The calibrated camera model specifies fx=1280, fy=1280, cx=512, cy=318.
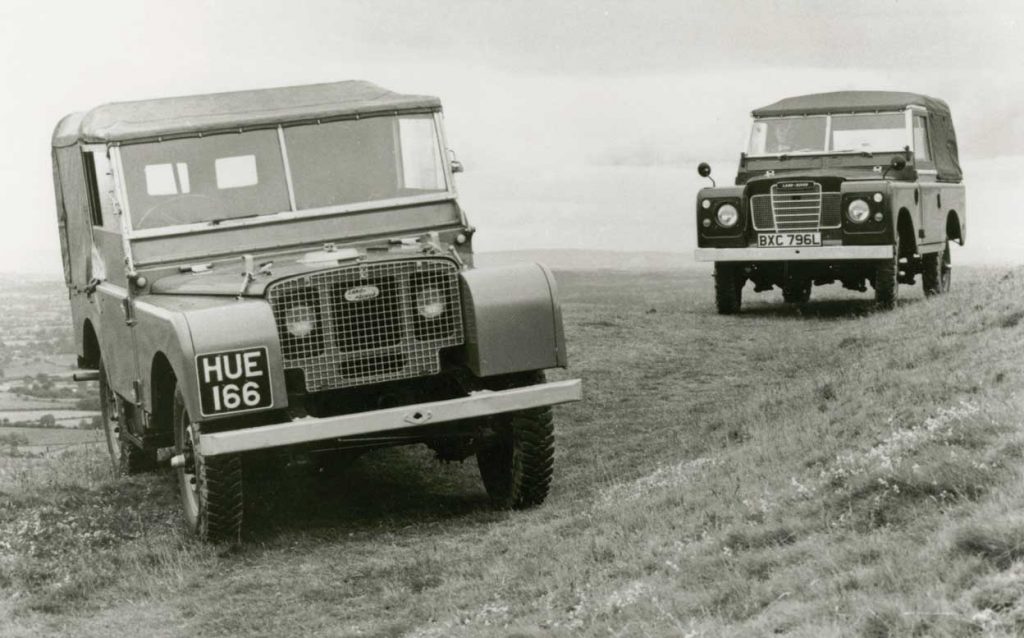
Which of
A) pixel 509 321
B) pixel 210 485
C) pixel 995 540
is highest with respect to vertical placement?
pixel 509 321

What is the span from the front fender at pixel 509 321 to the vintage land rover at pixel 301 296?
0.01 meters

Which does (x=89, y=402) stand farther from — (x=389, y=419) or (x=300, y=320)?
(x=389, y=419)

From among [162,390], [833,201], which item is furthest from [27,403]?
[833,201]

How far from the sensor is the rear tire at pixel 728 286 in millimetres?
15055

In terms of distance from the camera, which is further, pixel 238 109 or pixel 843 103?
pixel 843 103

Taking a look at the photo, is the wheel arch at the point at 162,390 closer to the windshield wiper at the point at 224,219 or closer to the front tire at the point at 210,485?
the front tire at the point at 210,485

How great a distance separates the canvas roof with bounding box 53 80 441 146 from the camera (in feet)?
25.3

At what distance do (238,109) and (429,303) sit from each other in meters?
2.04

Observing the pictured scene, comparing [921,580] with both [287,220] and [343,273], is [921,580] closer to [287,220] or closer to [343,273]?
[343,273]

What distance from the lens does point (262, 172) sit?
777 centimetres

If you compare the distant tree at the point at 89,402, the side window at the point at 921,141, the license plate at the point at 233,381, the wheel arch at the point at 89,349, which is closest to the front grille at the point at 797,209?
the side window at the point at 921,141

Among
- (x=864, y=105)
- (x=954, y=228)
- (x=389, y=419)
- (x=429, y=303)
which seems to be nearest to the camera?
(x=389, y=419)

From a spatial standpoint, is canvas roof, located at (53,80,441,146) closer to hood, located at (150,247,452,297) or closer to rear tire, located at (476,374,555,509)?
hood, located at (150,247,452,297)

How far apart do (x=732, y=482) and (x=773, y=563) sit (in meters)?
1.55
